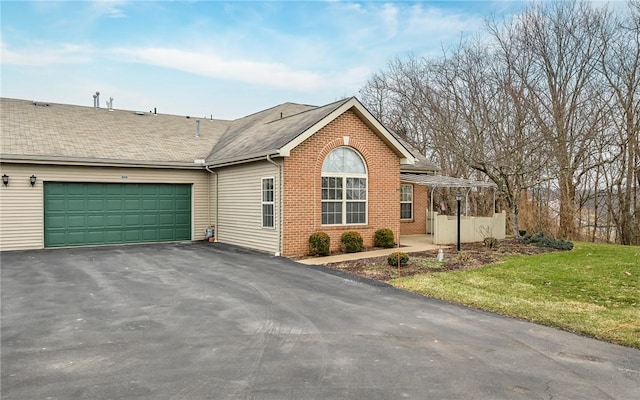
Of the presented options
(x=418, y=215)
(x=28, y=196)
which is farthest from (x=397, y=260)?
(x=28, y=196)

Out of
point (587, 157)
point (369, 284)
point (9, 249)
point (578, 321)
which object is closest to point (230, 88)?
point (9, 249)

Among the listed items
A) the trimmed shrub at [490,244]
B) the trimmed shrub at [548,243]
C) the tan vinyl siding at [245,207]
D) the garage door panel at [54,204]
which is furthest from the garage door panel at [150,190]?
the trimmed shrub at [548,243]

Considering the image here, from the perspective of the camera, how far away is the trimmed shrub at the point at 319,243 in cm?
1372

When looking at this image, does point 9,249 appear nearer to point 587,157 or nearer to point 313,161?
point 313,161

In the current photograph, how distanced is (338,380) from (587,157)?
21.4 meters

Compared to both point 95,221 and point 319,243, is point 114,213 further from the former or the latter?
point 319,243

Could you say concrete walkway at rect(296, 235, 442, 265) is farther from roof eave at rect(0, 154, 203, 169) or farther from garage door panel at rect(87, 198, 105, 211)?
garage door panel at rect(87, 198, 105, 211)

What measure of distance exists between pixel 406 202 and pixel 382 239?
549 cm

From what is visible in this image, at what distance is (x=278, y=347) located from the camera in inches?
223

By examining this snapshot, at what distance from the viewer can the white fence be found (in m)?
16.7

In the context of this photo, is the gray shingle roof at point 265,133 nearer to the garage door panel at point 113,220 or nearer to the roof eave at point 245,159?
the roof eave at point 245,159

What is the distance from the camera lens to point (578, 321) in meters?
6.90

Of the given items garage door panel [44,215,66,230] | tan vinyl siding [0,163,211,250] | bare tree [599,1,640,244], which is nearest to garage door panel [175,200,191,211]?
tan vinyl siding [0,163,211,250]

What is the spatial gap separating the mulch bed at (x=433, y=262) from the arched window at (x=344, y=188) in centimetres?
229
